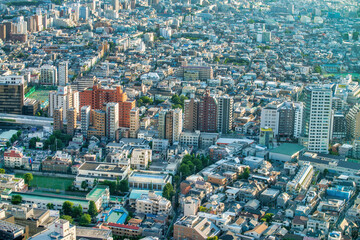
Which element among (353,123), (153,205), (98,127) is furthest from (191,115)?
(153,205)

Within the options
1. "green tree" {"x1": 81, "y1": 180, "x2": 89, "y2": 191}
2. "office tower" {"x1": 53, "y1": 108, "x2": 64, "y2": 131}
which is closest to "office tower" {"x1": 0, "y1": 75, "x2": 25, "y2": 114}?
"office tower" {"x1": 53, "y1": 108, "x2": 64, "y2": 131}

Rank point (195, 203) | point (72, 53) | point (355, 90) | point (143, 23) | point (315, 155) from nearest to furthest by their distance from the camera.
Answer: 1. point (195, 203)
2. point (315, 155)
3. point (355, 90)
4. point (72, 53)
5. point (143, 23)

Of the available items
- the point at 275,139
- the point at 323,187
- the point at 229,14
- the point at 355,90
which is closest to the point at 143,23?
the point at 229,14

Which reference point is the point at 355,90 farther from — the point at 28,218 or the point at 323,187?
the point at 28,218

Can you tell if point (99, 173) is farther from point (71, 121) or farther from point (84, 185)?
point (71, 121)

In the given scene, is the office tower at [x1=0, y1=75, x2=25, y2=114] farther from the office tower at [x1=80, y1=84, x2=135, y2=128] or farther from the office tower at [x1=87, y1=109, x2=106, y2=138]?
the office tower at [x1=87, y1=109, x2=106, y2=138]

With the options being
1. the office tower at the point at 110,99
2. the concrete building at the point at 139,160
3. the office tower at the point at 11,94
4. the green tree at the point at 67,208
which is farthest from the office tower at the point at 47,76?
the green tree at the point at 67,208
